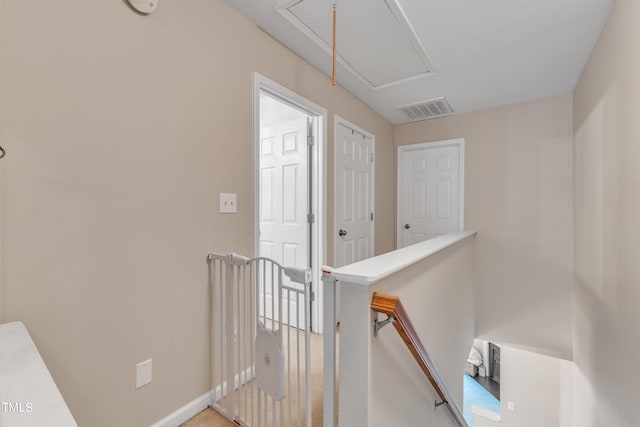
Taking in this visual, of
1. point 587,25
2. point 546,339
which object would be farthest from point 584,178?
point 546,339

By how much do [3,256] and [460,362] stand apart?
3.08m

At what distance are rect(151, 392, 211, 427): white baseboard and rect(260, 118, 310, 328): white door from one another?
102 centimetres

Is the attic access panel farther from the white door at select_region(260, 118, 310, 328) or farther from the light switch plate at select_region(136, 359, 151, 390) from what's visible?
the light switch plate at select_region(136, 359, 151, 390)

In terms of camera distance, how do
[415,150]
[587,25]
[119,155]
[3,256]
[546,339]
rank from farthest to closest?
1. [415,150]
2. [546,339]
3. [587,25]
4. [119,155]
5. [3,256]

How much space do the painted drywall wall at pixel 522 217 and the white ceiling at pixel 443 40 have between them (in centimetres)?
45

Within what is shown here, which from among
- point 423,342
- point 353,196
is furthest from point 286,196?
point 423,342

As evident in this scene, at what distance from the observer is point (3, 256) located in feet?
3.28

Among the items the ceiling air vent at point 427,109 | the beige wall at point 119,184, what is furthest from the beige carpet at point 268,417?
the ceiling air vent at point 427,109

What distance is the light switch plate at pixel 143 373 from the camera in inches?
53.4

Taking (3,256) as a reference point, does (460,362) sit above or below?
below

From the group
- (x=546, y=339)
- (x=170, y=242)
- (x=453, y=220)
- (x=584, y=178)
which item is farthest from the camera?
(x=453, y=220)

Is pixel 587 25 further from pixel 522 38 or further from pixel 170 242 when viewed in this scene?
pixel 170 242

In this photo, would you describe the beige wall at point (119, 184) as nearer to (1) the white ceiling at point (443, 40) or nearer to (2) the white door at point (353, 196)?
(1) the white ceiling at point (443, 40)

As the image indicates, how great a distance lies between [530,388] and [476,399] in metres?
2.10
